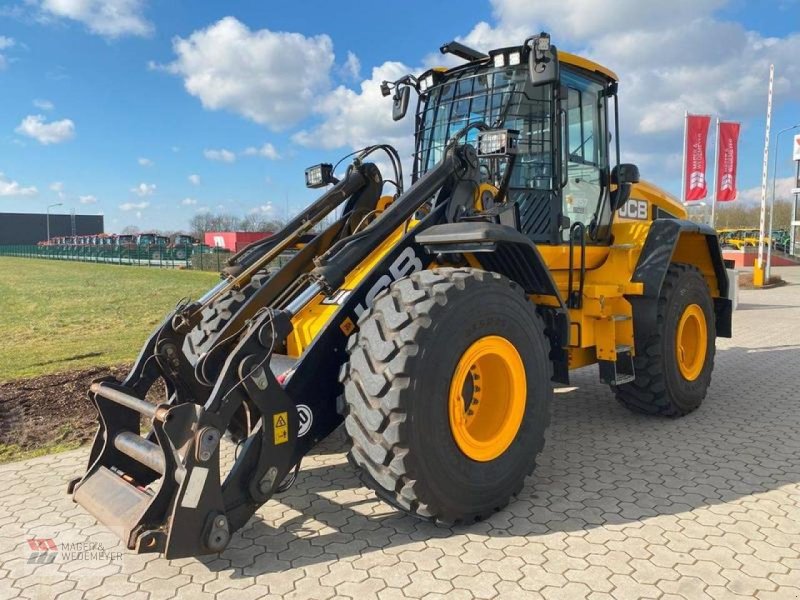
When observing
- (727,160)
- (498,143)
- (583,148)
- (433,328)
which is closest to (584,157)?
(583,148)

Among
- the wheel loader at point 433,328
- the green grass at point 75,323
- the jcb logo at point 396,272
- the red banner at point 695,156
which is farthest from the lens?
the red banner at point 695,156

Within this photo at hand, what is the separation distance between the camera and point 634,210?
6168mm

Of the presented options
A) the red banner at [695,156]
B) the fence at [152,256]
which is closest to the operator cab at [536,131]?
the red banner at [695,156]

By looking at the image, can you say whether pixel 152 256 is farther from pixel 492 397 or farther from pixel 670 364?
pixel 492 397

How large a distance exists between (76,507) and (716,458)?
4501mm

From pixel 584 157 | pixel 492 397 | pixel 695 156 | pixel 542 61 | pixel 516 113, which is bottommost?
pixel 492 397

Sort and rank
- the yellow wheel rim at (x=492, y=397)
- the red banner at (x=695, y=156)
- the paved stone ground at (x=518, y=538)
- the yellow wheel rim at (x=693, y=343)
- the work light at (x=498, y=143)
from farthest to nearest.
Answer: the red banner at (x=695, y=156) < the yellow wheel rim at (x=693, y=343) < the work light at (x=498, y=143) < the yellow wheel rim at (x=492, y=397) < the paved stone ground at (x=518, y=538)

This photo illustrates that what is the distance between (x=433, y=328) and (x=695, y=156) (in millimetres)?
20371

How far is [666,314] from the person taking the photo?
5.48 m

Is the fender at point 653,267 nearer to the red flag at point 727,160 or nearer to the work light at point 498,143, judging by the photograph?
the work light at point 498,143

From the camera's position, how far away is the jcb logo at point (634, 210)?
19.7 ft

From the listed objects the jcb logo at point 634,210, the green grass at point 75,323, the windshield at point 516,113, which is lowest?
the green grass at point 75,323

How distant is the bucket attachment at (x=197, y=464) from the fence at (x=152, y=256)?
27346 millimetres

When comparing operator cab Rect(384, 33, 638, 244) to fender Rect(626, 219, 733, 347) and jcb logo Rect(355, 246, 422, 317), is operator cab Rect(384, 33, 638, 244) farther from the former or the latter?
jcb logo Rect(355, 246, 422, 317)
